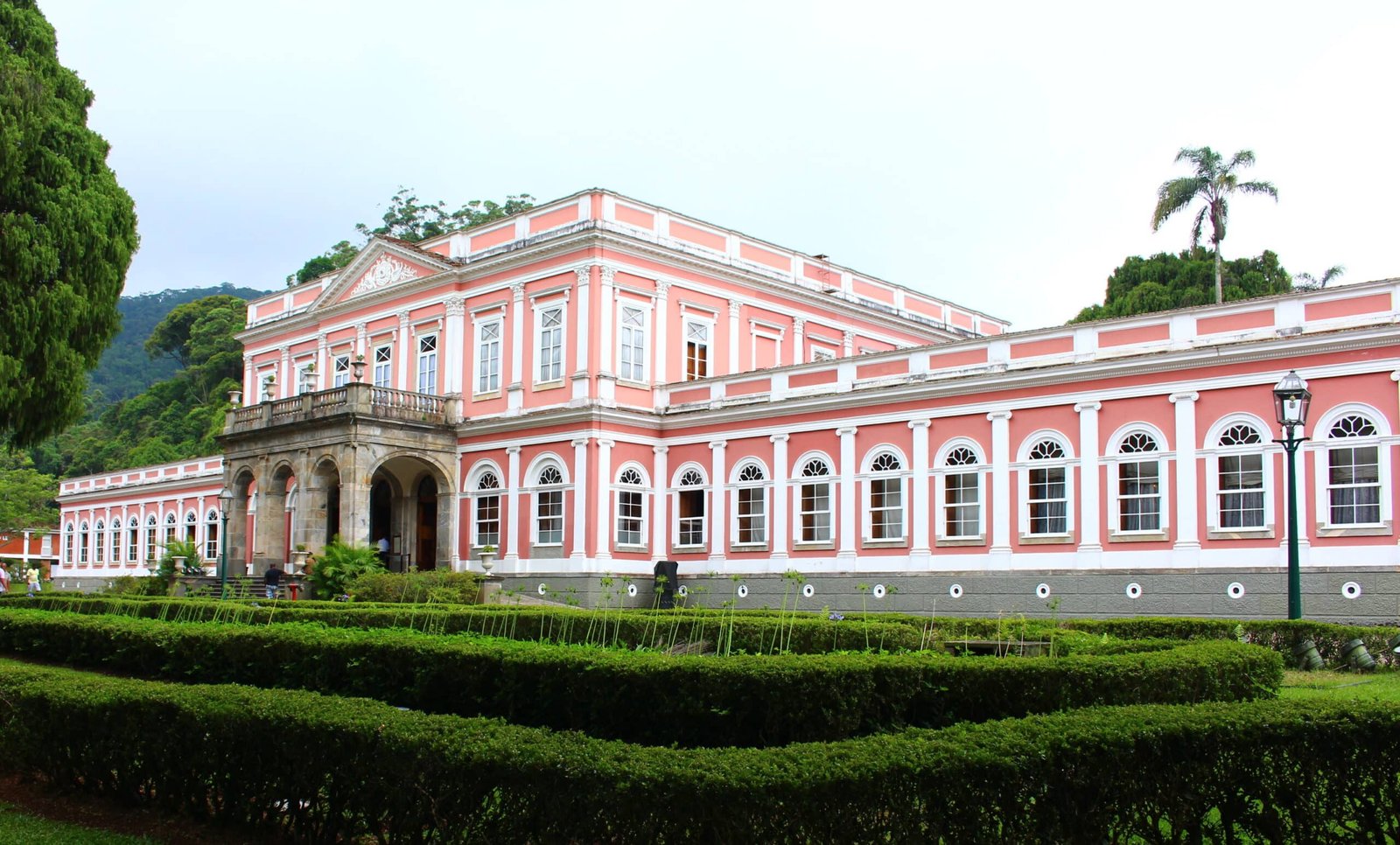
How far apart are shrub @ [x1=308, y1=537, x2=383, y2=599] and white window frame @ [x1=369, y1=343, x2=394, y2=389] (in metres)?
7.30

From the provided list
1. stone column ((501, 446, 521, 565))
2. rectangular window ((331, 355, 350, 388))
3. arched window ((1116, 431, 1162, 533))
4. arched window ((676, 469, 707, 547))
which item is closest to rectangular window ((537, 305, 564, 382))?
stone column ((501, 446, 521, 565))

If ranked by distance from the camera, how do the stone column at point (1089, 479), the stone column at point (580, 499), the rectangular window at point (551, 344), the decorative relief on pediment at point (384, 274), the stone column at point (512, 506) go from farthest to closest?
the decorative relief on pediment at point (384, 274) < the stone column at point (512, 506) < the rectangular window at point (551, 344) < the stone column at point (580, 499) < the stone column at point (1089, 479)

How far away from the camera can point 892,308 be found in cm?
3775

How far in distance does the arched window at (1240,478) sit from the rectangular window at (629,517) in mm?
13812

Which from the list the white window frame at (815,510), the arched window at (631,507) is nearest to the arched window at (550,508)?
the arched window at (631,507)

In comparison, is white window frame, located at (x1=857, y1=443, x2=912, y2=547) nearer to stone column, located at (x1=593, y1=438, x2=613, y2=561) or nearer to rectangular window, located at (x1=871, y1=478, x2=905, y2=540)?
rectangular window, located at (x1=871, y1=478, x2=905, y2=540)

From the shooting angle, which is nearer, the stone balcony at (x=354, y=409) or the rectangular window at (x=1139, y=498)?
the rectangular window at (x=1139, y=498)

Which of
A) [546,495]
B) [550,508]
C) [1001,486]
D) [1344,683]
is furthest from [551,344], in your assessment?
[1344,683]

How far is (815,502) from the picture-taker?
1093 inches

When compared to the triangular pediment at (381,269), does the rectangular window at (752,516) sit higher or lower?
lower

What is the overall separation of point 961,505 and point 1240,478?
18.3 ft

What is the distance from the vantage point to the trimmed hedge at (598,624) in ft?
40.2

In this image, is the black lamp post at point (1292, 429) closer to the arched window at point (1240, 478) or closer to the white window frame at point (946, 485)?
the arched window at point (1240, 478)

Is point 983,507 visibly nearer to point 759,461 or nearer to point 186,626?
point 759,461
